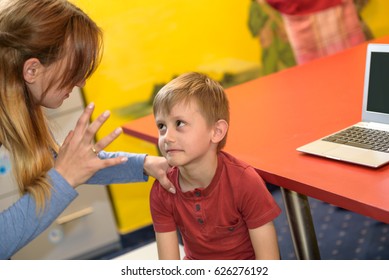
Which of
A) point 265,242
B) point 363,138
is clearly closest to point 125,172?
point 265,242

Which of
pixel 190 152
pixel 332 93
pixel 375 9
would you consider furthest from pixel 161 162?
pixel 375 9

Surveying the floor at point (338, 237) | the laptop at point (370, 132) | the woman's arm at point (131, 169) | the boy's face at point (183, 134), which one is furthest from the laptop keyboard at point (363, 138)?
the floor at point (338, 237)

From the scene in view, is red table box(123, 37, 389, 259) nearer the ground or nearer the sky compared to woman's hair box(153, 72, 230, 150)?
nearer the ground

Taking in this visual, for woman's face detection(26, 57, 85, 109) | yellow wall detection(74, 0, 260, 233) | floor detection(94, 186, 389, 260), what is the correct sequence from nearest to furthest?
woman's face detection(26, 57, 85, 109), floor detection(94, 186, 389, 260), yellow wall detection(74, 0, 260, 233)

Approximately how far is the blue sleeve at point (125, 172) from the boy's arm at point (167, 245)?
0.72 feet

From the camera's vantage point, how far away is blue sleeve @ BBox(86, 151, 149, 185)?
5.49ft

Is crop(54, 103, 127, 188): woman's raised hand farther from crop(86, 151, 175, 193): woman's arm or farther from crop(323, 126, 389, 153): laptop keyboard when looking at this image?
crop(323, 126, 389, 153): laptop keyboard

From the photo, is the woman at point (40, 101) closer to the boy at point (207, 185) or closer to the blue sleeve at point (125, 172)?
the boy at point (207, 185)

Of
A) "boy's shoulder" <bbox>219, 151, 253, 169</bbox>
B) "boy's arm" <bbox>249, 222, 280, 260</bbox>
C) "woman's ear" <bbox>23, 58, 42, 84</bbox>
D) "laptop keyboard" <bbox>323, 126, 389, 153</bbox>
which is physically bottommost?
"boy's arm" <bbox>249, 222, 280, 260</bbox>

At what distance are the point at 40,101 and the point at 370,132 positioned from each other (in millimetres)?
821

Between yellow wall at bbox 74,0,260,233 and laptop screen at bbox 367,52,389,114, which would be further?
yellow wall at bbox 74,0,260,233

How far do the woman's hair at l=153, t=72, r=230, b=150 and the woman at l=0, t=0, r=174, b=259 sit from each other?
5.5 inches

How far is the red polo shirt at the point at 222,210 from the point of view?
1.39 metres

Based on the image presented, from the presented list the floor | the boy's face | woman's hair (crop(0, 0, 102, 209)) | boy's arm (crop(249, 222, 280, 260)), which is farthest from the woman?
the floor
